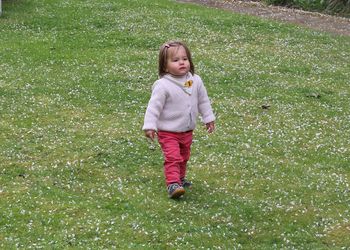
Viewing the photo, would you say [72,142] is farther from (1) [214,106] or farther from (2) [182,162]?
(1) [214,106]

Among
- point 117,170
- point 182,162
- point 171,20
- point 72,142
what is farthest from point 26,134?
point 171,20

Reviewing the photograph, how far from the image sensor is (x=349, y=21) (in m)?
24.5

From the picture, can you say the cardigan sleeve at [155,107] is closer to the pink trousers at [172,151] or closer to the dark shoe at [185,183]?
the pink trousers at [172,151]

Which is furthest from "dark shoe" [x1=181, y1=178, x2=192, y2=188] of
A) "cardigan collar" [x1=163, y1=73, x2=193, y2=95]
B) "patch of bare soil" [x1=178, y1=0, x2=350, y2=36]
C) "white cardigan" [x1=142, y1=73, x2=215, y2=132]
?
"patch of bare soil" [x1=178, y1=0, x2=350, y2=36]

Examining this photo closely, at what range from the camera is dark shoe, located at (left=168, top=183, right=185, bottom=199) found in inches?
329

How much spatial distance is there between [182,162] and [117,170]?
1363mm

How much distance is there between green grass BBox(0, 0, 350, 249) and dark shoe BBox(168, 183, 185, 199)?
119 millimetres

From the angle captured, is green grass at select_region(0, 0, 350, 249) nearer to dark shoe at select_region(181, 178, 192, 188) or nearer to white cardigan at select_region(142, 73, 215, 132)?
dark shoe at select_region(181, 178, 192, 188)

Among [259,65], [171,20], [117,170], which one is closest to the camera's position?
[117,170]

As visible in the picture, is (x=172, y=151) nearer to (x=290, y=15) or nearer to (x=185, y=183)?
(x=185, y=183)

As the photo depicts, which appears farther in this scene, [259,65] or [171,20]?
[171,20]

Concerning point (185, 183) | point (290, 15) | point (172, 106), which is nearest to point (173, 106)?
point (172, 106)

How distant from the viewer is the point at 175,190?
8344mm

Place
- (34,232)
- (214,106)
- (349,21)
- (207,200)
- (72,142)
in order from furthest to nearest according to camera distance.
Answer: (349,21) < (214,106) < (72,142) < (207,200) < (34,232)
